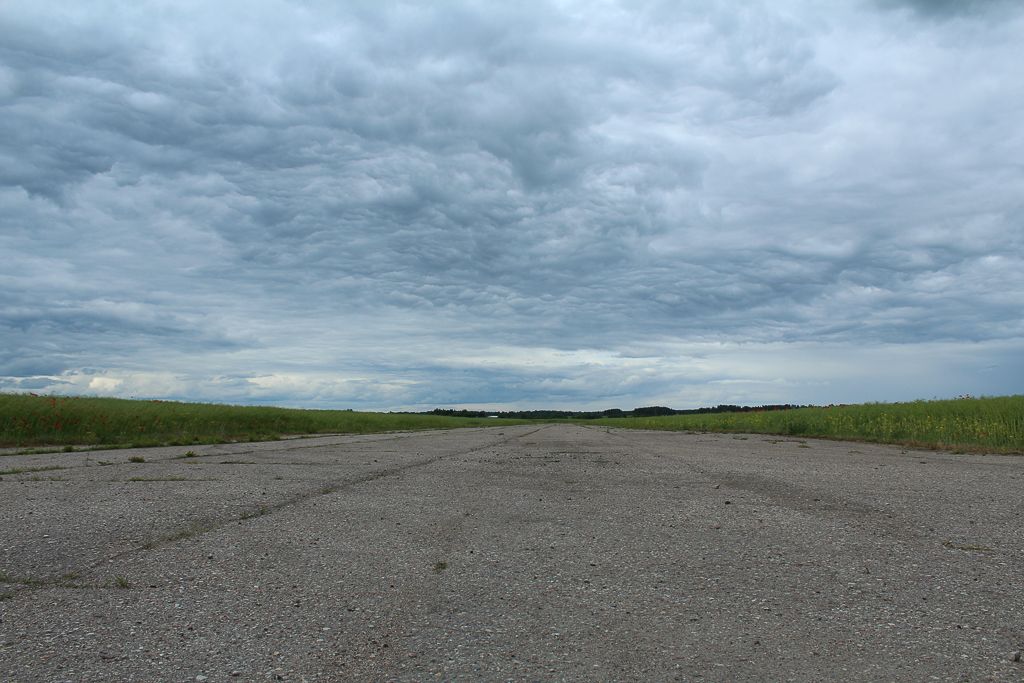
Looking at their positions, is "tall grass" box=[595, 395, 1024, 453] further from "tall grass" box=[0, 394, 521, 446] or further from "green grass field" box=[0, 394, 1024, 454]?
"tall grass" box=[0, 394, 521, 446]

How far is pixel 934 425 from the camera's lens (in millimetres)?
21125

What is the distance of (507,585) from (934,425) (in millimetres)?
21453

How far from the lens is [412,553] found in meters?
4.79

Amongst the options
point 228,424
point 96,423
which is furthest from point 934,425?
point 228,424

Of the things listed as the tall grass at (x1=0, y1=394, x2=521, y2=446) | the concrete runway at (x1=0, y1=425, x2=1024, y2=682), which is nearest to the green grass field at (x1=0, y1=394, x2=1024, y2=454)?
the tall grass at (x1=0, y1=394, x2=521, y2=446)

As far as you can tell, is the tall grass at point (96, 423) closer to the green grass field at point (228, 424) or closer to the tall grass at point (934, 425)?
the green grass field at point (228, 424)

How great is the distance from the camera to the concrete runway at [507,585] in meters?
2.89

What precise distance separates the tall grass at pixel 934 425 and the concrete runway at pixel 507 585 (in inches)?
489

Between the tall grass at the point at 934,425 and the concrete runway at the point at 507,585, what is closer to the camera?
the concrete runway at the point at 507,585

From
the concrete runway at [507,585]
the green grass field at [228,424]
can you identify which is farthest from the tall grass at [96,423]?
the concrete runway at [507,585]

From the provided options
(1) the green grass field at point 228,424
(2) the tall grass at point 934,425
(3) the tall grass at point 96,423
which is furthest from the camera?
(3) the tall grass at point 96,423

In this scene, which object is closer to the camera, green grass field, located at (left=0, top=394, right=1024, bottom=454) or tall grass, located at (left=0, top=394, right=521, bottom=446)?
green grass field, located at (left=0, top=394, right=1024, bottom=454)

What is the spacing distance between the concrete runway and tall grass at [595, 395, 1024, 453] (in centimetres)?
1243

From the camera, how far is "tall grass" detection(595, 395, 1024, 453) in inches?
704
